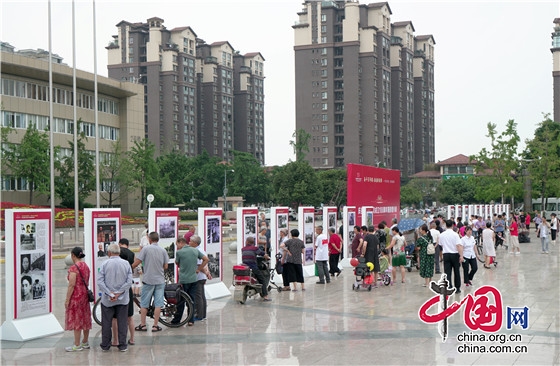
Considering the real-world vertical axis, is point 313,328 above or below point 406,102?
below

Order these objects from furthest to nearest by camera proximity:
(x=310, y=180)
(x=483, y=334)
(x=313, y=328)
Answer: (x=310, y=180), (x=313, y=328), (x=483, y=334)

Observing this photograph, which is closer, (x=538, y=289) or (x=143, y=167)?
(x=538, y=289)

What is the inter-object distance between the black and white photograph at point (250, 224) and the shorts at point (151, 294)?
5901 millimetres

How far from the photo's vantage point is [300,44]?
400ft

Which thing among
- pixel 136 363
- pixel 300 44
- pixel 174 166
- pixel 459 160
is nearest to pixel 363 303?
pixel 136 363

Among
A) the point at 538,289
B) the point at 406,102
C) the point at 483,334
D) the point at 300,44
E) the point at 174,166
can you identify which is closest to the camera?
the point at 483,334

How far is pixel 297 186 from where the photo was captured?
83.5 m

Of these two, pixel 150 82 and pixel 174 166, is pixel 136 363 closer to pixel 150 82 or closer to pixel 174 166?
pixel 174 166

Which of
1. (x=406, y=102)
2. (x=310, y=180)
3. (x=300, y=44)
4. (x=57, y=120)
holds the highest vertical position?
(x=300, y=44)

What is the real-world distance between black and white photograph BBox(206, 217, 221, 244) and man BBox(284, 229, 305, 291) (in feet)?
6.18

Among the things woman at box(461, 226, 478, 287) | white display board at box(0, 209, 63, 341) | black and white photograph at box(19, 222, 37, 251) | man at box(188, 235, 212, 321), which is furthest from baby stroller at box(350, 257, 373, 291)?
black and white photograph at box(19, 222, 37, 251)

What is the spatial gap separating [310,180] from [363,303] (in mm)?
70140

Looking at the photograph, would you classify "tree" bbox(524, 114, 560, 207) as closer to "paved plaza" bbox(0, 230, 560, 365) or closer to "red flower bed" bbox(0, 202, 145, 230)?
"red flower bed" bbox(0, 202, 145, 230)

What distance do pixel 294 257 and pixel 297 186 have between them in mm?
66481
